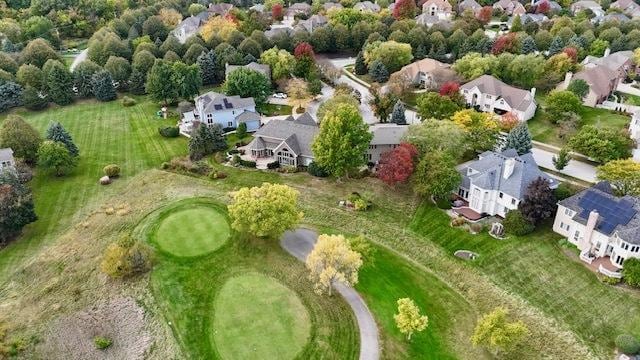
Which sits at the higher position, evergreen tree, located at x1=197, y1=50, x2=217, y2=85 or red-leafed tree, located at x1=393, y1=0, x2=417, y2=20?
red-leafed tree, located at x1=393, y1=0, x2=417, y2=20

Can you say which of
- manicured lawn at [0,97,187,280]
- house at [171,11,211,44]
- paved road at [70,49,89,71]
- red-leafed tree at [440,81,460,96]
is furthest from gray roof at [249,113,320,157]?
paved road at [70,49,89,71]

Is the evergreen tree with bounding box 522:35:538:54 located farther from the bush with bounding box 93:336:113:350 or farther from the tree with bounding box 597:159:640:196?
the bush with bounding box 93:336:113:350

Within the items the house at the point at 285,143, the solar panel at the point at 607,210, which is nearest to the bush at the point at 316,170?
the house at the point at 285,143

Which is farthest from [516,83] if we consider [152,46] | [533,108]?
[152,46]

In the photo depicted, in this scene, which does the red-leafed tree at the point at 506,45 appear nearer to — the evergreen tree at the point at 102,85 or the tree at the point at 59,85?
the evergreen tree at the point at 102,85

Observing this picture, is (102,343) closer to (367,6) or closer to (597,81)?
(597,81)

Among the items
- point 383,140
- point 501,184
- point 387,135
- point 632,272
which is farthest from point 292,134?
point 632,272
